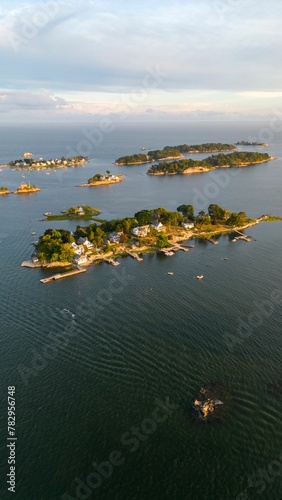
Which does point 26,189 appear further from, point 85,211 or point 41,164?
point 41,164

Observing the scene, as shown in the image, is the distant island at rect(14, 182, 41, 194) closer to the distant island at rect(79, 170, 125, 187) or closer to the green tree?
the distant island at rect(79, 170, 125, 187)

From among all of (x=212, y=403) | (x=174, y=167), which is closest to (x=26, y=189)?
(x=174, y=167)

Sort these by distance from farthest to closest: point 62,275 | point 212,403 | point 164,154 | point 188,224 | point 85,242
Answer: point 164,154, point 188,224, point 85,242, point 62,275, point 212,403

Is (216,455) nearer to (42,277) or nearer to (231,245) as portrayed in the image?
(42,277)

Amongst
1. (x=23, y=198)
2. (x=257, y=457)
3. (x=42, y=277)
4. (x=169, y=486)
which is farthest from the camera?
(x=23, y=198)

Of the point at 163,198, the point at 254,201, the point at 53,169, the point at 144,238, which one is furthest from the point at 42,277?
the point at 53,169

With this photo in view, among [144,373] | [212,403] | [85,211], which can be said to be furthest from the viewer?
[85,211]
